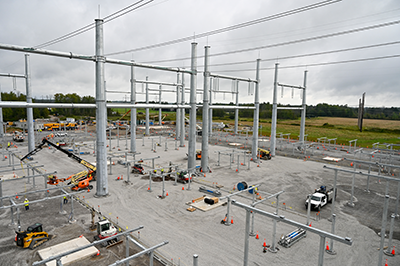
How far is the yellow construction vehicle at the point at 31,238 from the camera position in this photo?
1262 centimetres

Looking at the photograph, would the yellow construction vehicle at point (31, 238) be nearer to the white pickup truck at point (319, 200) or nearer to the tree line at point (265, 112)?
the white pickup truck at point (319, 200)

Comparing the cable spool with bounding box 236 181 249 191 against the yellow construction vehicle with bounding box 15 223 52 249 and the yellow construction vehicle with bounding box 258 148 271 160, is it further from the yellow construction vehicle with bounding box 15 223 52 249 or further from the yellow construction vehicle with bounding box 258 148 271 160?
the yellow construction vehicle with bounding box 258 148 271 160

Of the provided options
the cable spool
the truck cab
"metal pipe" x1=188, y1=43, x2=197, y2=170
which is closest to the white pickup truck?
the truck cab

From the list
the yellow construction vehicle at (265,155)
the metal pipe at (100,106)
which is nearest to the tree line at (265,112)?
the yellow construction vehicle at (265,155)

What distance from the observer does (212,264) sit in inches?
455

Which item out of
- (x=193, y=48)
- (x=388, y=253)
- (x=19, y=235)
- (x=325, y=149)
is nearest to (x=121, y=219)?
(x=19, y=235)

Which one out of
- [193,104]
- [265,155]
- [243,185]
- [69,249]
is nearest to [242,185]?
[243,185]

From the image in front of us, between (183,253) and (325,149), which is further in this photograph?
(325,149)

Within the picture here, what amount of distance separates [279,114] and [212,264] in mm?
95022

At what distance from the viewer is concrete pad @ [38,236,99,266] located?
11.6 meters

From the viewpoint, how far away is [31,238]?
12.8m

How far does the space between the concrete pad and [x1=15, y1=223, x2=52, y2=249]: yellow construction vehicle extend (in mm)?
869

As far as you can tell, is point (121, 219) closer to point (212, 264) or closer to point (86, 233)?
point (86, 233)

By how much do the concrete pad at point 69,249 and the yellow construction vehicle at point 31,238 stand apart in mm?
869
